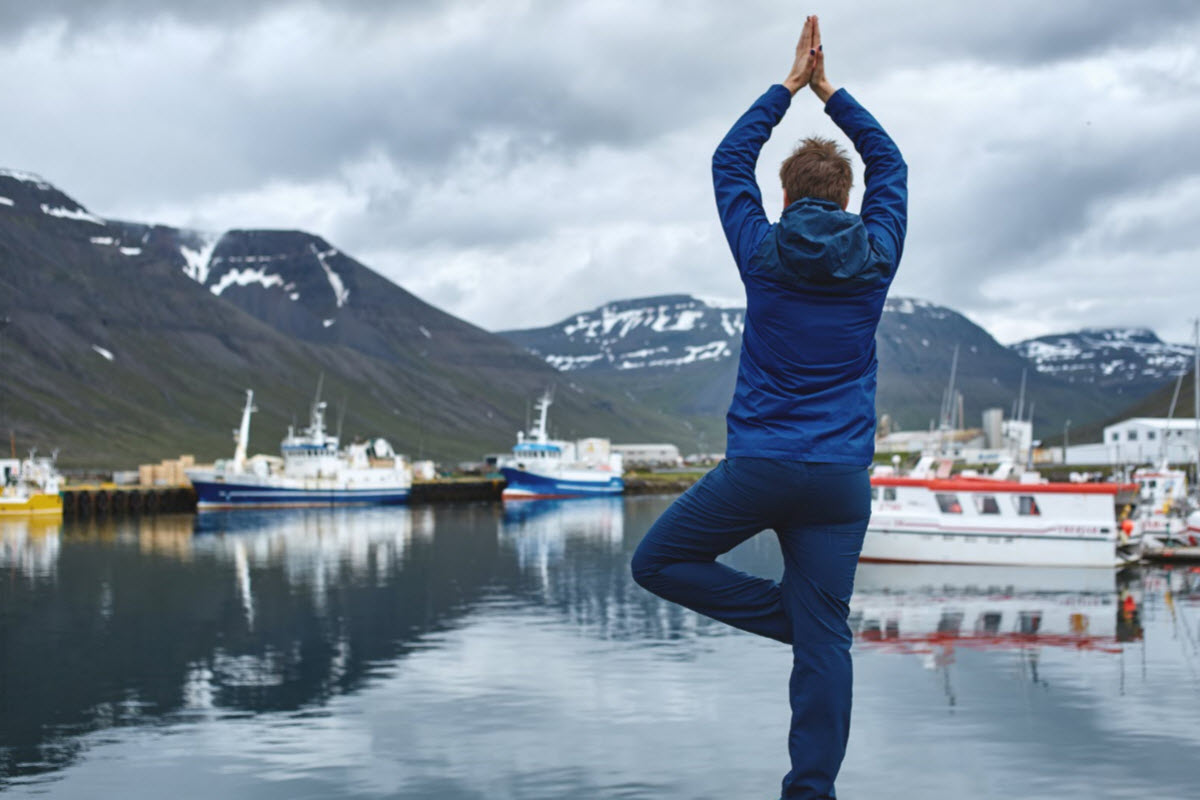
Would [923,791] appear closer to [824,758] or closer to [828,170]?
[824,758]

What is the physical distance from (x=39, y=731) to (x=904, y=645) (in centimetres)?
1498

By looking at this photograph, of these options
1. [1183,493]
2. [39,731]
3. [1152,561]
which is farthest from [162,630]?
[1183,493]

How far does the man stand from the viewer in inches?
220

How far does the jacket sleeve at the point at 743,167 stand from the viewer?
586 centimetres

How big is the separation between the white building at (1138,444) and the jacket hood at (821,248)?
13467cm

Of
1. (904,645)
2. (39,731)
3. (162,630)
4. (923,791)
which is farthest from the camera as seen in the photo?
(162,630)

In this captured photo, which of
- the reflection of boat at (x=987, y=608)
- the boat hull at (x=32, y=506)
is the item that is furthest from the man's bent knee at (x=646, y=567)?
the boat hull at (x=32, y=506)

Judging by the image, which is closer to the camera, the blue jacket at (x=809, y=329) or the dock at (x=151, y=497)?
the blue jacket at (x=809, y=329)

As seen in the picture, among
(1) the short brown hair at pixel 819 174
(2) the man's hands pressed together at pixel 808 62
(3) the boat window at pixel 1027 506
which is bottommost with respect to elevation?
(3) the boat window at pixel 1027 506

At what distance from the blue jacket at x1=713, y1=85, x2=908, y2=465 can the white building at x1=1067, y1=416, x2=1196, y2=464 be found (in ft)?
441

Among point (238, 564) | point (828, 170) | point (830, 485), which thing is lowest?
point (238, 564)

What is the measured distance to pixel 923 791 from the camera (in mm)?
11047

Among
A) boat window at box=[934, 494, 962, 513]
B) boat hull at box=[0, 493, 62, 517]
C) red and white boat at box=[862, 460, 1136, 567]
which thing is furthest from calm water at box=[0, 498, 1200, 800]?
boat hull at box=[0, 493, 62, 517]

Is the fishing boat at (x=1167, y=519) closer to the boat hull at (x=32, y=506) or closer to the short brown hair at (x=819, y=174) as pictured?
the short brown hair at (x=819, y=174)
